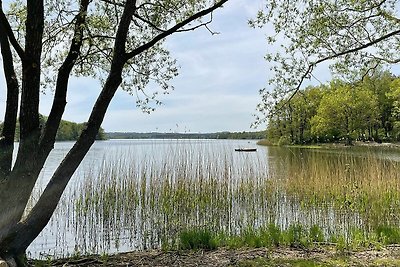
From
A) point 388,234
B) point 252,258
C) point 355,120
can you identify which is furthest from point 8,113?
→ point 355,120

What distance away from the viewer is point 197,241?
5.10m

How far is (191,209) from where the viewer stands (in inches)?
254

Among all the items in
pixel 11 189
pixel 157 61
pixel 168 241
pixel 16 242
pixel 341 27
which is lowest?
pixel 168 241

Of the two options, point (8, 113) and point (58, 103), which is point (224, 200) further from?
point (8, 113)

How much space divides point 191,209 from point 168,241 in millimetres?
839

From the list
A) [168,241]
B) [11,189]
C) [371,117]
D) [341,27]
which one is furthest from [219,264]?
[371,117]

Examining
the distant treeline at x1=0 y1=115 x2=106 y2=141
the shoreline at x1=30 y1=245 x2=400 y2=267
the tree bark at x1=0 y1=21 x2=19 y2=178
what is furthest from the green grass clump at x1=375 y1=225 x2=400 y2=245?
the tree bark at x1=0 y1=21 x2=19 y2=178

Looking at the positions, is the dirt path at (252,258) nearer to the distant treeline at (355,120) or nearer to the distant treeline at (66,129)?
the distant treeline at (66,129)

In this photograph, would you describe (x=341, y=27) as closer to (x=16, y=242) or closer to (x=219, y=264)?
(x=219, y=264)

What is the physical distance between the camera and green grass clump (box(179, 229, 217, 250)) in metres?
5.04

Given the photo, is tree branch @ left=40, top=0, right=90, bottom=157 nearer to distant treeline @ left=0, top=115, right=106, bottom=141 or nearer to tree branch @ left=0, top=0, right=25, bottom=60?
distant treeline @ left=0, top=115, right=106, bottom=141

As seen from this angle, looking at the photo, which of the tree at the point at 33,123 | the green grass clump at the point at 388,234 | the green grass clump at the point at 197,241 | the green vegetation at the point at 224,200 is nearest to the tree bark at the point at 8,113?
the tree at the point at 33,123

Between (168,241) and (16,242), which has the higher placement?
(16,242)

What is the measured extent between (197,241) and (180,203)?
150cm
